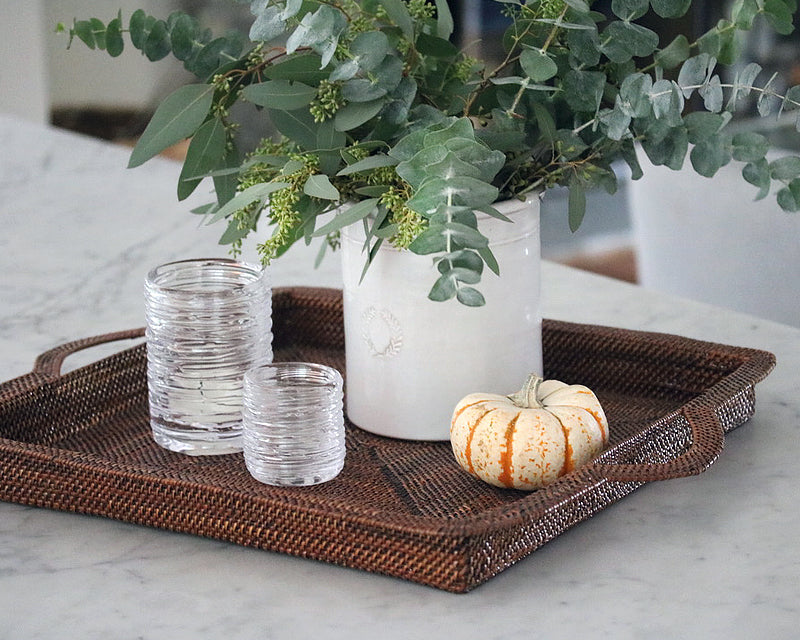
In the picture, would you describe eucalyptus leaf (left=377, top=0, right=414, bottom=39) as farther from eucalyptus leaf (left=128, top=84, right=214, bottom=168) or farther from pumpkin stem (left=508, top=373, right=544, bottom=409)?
pumpkin stem (left=508, top=373, right=544, bottom=409)

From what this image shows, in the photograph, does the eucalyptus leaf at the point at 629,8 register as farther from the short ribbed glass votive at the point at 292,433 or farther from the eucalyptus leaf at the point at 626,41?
the short ribbed glass votive at the point at 292,433

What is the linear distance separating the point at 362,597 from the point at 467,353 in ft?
0.84

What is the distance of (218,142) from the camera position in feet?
2.95

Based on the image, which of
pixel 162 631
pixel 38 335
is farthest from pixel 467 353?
pixel 38 335

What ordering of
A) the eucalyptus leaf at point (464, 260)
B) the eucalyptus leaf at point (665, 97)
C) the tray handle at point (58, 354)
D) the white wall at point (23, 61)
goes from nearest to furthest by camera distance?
the eucalyptus leaf at point (464, 260) < the eucalyptus leaf at point (665, 97) < the tray handle at point (58, 354) < the white wall at point (23, 61)

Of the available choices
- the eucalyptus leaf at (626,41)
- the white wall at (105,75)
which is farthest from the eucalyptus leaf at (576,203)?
the white wall at (105,75)

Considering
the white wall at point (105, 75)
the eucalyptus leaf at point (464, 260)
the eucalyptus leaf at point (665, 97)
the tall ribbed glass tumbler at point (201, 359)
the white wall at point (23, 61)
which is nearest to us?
the eucalyptus leaf at point (464, 260)

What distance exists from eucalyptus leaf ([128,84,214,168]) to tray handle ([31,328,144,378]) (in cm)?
23

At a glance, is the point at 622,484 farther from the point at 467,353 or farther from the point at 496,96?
the point at 496,96

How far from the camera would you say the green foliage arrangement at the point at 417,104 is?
0.79 m

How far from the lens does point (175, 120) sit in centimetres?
87

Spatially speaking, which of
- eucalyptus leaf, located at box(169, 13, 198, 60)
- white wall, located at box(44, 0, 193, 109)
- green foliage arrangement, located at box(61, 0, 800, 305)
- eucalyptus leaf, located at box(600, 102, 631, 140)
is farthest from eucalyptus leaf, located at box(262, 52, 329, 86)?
white wall, located at box(44, 0, 193, 109)

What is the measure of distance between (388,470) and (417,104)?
0.91ft

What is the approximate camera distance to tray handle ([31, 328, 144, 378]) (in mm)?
997
